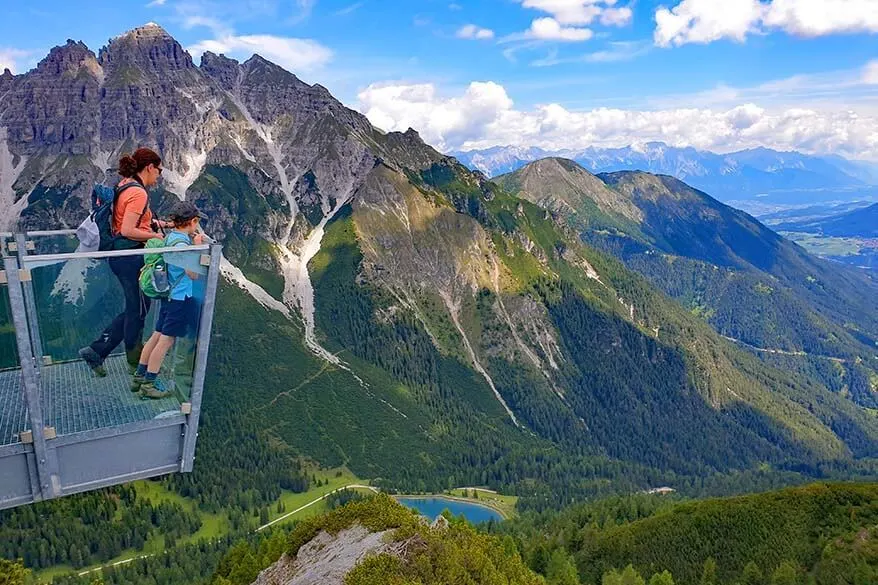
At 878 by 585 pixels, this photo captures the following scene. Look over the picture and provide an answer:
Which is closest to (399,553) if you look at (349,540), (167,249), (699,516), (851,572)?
(349,540)

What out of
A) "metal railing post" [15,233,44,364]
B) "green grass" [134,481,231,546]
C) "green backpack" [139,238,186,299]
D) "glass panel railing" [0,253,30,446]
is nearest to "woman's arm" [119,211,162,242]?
"green backpack" [139,238,186,299]

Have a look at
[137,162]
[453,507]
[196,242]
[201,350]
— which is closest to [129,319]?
[201,350]

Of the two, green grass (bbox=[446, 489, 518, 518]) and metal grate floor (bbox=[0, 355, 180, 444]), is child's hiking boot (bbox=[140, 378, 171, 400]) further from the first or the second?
green grass (bbox=[446, 489, 518, 518])

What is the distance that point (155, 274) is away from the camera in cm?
1168

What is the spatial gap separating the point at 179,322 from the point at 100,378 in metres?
2.22

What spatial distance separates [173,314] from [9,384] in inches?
143

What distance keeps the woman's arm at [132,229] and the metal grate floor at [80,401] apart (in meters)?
2.81

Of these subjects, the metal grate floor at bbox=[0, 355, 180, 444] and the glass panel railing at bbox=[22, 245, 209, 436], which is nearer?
the glass panel railing at bbox=[22, 245, 209, 436]

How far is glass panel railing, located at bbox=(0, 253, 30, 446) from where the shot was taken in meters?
11.0

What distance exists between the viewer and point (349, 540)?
38000mm

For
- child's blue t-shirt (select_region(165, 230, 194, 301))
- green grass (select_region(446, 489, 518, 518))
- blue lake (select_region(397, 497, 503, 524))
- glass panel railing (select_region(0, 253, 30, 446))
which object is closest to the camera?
glass panel railing (select_region(0, 253, 30, 446))

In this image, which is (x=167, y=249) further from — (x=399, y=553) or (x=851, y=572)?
(x=851, y=572)

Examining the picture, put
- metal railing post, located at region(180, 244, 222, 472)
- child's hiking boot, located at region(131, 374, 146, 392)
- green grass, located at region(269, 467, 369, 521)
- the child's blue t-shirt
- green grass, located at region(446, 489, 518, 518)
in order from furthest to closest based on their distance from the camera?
green grass, located at region(446, 489, 518, 518), green grass, located at region(269, 467, 369, 521), child's hiking boot, located at region(131, 374, 146, 392), metal railing post, located at region(180, 244, 222, 472), the child's blue t-shirt

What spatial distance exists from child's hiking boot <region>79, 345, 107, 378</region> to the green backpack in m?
1.89
